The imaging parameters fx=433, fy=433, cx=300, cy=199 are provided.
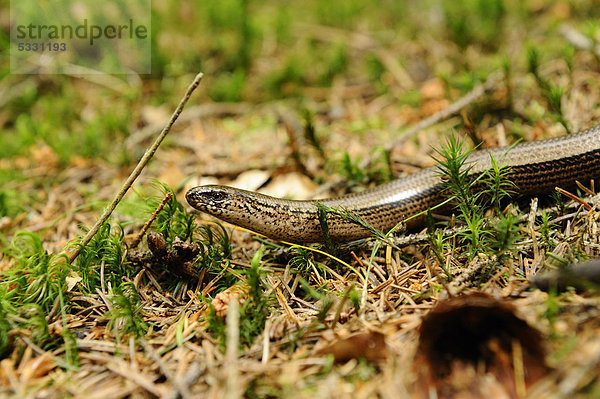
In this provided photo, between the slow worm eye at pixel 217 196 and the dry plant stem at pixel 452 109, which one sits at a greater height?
the dry plant stem at pixel 452 109

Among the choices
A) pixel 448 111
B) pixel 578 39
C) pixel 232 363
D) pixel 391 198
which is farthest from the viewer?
pixel 578 39

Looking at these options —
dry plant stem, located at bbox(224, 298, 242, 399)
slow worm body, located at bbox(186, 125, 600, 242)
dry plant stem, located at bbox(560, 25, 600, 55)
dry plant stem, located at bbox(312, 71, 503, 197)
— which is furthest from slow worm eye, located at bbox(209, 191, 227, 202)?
dry plant stem, located at bbox(560, 25, 600, 55)

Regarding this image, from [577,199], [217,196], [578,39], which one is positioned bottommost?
[577,199]

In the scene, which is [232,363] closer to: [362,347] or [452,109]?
[362,347]

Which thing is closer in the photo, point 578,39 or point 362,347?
point 362,347

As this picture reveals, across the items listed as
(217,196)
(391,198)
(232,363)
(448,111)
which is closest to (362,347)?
(232,363)

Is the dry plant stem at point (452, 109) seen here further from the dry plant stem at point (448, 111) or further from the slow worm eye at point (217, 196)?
the slow worm eye at point (217, 196)

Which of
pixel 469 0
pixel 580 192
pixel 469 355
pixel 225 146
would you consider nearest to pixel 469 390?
pixel 469 355

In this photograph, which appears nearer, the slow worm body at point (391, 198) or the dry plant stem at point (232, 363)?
the dry plant stem at point (232, 363)

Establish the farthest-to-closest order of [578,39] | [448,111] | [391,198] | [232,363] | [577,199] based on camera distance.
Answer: [578,39] → [448,111] → [391,198] → [577,199] → [232,363]

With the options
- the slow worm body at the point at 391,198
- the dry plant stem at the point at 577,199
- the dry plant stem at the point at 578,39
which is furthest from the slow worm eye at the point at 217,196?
the dry plant stem at the point at 578,39
